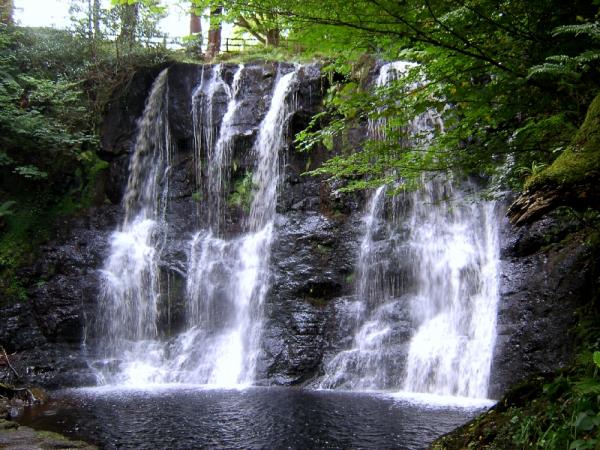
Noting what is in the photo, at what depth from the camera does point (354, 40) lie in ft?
12.9

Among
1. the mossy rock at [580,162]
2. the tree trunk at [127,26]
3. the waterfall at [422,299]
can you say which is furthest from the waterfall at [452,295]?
the tree trunk at [127,26]

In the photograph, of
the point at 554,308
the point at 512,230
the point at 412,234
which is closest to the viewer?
the point at 554,308

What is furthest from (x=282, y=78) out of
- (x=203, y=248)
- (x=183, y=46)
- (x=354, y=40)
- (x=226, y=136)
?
(x=354, y=40)

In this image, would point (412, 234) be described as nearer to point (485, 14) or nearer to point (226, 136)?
point (226, 136)

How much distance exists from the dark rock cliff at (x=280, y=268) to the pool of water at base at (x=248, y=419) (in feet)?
5.78

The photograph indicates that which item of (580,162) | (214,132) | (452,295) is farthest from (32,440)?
(214,132)

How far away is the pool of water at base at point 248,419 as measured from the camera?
663 centimetres

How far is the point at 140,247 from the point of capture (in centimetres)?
1473

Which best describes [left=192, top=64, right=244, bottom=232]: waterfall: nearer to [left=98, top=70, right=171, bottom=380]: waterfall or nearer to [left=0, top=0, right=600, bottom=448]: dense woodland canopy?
[left=98, top=70, right=171, bottom=380]: waterfall

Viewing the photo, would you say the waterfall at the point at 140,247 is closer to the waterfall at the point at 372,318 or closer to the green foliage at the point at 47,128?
the green foliage at the point at 47,128

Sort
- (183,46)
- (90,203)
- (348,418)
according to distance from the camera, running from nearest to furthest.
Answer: (348,418), (90,203), (183,46)

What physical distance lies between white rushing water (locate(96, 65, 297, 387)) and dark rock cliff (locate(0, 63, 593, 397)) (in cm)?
30

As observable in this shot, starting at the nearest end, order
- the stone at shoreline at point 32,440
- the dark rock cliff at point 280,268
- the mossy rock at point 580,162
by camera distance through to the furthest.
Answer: the mossy rock at point 580,162
the stone at shoreline at point 32,440
the dark rock cliff at point 280,268

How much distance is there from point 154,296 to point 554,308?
9.89m
